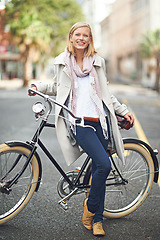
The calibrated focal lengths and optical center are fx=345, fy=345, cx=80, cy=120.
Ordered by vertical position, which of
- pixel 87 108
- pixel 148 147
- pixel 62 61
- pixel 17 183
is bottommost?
pixel 17 183

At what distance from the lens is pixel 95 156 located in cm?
277

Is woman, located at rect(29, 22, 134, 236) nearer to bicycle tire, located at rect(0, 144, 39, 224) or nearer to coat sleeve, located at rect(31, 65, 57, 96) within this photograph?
coat sleeve, located at rect(31, 65, 57, 96)

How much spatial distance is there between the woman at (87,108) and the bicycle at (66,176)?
14cm

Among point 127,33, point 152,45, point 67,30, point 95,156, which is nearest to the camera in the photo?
point 95,156

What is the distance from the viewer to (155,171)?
10.9 ft

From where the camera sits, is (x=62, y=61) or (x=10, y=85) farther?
(x=10, y=85)

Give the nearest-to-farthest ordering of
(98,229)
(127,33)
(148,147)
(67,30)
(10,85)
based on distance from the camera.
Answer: (98,229) → (148,147) → (10,85) → (67,30) → (127,33)

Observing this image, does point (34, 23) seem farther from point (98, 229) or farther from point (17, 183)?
point (98, 229)

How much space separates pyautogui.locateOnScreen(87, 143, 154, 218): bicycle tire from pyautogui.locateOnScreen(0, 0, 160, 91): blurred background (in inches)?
40.1

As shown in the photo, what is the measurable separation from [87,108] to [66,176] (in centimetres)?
66

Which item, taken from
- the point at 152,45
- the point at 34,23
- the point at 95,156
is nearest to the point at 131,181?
the point at 95,156

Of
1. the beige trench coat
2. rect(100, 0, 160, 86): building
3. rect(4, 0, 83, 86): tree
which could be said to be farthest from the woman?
rect(100, 0, 160, 86): building

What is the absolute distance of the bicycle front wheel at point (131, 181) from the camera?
323 cm

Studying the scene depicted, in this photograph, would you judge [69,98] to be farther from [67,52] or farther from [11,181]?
[11,181]
